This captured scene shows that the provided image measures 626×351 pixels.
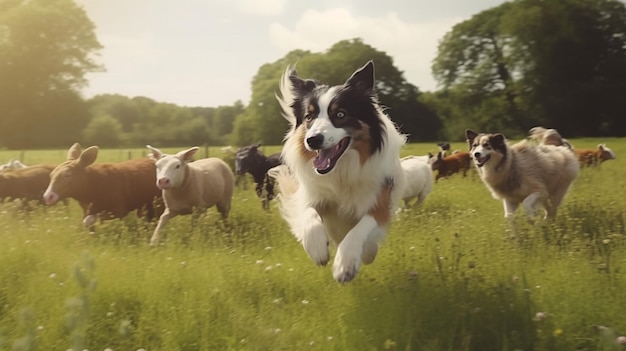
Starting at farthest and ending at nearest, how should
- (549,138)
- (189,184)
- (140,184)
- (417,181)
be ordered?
(417,181)
(549,138)
(140,184)
(189,184)

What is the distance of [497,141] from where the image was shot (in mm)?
7973

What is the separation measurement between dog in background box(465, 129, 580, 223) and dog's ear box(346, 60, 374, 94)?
10.5 ft

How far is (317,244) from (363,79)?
1500 millimetres

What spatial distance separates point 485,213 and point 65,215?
19.0 feet

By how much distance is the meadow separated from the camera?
12.9ft

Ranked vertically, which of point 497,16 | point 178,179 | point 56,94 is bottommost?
point 178,179

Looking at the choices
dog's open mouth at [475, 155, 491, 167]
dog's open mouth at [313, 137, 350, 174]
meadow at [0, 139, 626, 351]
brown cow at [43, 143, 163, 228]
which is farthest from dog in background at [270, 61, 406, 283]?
brown cow at [43, 143, 163, 228]

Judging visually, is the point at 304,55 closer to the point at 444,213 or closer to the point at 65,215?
the point at 444,213

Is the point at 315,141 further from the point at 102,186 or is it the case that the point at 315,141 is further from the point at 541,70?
the point at 541,70

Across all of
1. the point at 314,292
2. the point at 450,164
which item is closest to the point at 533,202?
the point at 314,292

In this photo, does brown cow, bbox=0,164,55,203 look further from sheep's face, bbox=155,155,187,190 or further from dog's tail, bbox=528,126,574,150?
→ dog's tail, bbox=528,126,574,150

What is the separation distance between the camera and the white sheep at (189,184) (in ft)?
23.1

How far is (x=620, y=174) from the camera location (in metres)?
10.1

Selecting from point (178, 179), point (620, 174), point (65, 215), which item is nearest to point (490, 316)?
point (178, 179)
